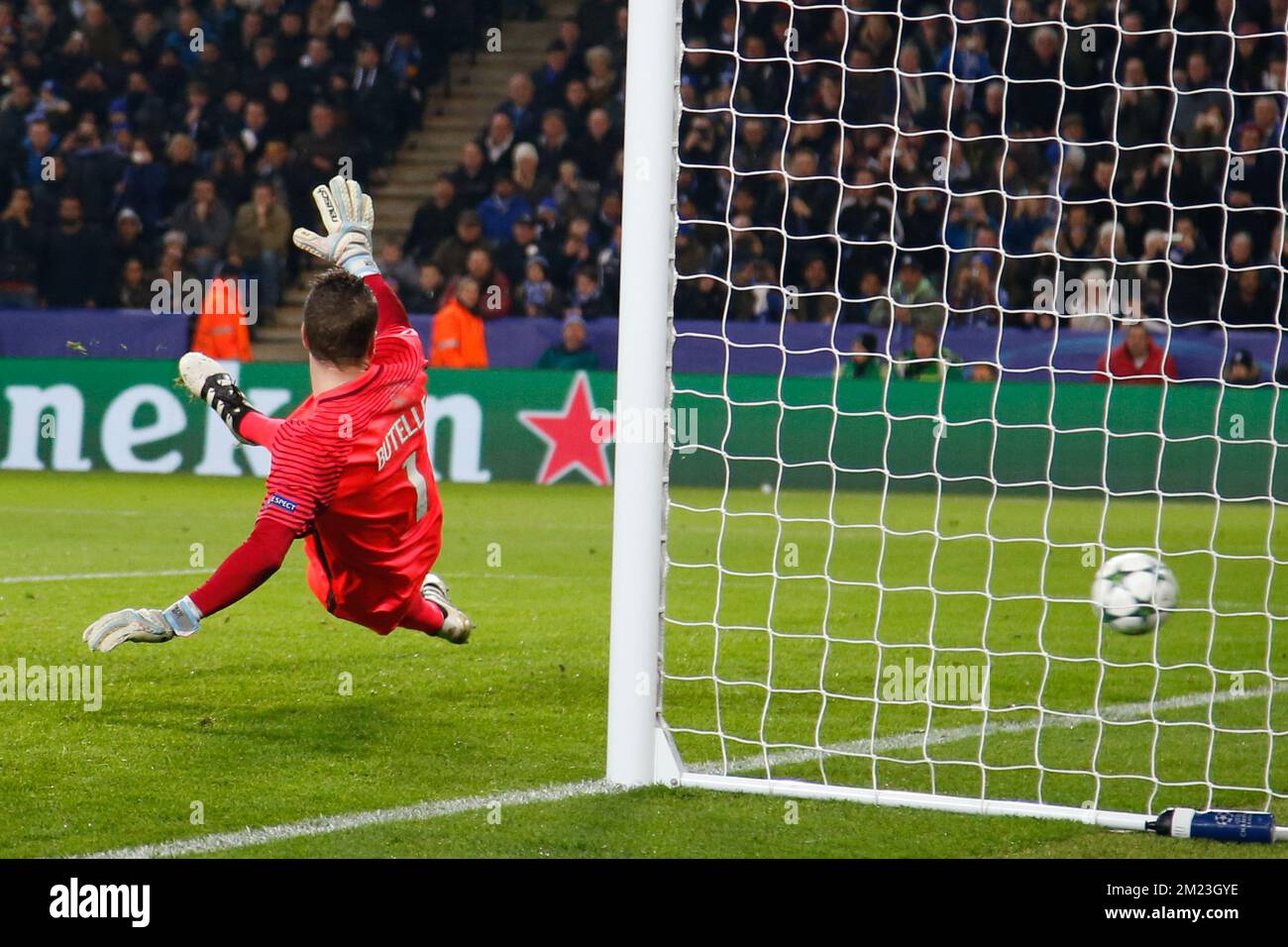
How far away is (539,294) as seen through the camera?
49.3ft

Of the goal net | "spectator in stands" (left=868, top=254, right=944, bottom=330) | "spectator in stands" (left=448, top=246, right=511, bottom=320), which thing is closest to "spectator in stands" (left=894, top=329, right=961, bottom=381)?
the goal net

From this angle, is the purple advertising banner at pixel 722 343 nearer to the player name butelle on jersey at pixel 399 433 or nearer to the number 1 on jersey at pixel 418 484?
the number 1 on jersey at pixel 418 484

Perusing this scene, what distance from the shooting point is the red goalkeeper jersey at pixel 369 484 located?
4836 millimetres

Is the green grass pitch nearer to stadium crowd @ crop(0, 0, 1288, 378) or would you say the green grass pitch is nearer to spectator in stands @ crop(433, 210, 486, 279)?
stadium crowd @ crop(0, 0, 1288, 378)

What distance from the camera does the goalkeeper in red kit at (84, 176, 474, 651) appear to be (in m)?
4.76

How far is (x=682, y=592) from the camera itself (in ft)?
27.9

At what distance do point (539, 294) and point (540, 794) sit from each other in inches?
421

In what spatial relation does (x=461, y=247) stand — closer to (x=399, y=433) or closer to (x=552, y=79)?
(x=552, y=79)

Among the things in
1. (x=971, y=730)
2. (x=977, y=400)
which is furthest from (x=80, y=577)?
(x=977, y=400)

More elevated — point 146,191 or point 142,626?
point 146,191

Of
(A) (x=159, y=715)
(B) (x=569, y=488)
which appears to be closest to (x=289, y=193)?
(B) (x=569, y=488)

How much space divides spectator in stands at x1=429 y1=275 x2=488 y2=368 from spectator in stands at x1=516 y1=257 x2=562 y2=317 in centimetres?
75
